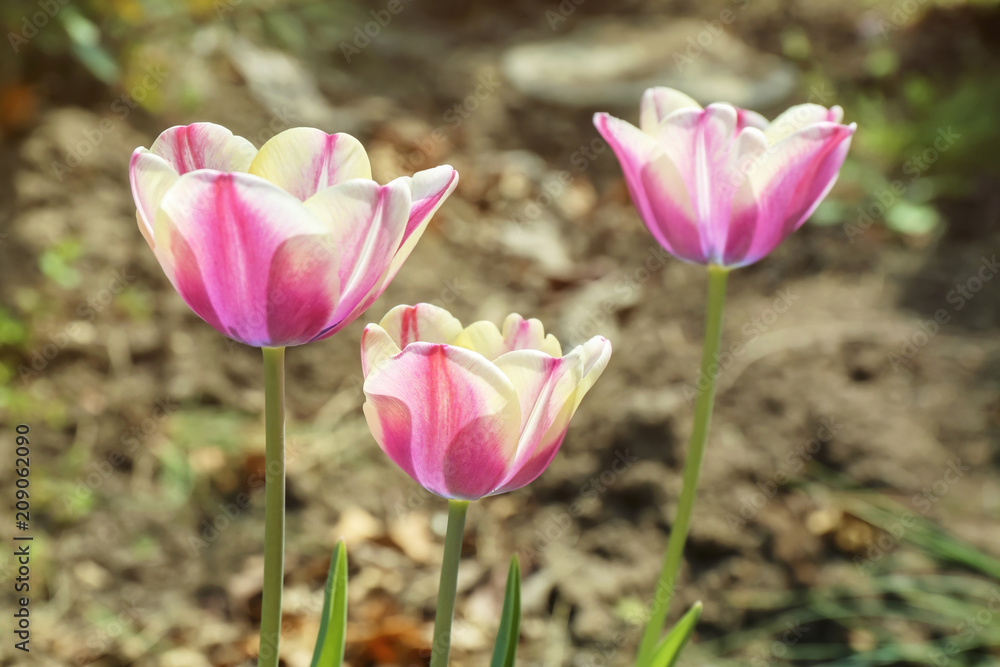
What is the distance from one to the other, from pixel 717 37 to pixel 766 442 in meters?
3.29

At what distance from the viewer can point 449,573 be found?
2.50ft

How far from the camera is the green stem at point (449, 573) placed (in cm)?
76

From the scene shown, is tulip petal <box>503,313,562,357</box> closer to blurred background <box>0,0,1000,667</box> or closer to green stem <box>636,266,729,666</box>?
green stem <box>636,266,729,666</box>

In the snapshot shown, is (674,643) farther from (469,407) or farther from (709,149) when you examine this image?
(709,149)

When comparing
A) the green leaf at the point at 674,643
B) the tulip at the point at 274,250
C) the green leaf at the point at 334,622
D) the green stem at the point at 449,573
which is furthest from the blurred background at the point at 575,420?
the tulip at the point at 274,250

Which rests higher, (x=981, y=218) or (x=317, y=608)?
(x=981, y=218)

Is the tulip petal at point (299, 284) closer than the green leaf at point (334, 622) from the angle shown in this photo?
Yes

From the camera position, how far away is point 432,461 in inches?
30.2

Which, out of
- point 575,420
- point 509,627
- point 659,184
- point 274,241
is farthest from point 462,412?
point 575,420

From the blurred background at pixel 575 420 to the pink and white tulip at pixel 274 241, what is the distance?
1.13 metres

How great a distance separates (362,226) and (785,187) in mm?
540

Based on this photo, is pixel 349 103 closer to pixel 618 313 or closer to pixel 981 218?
pixel 618 313

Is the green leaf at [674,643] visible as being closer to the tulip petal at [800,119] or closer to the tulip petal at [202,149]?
the tulip petal at [800,119]

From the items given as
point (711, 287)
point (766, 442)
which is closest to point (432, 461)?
point (711, 287)
